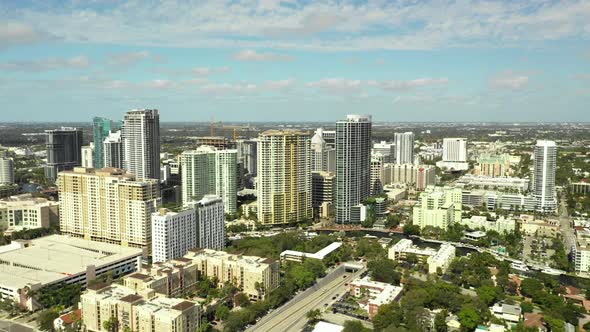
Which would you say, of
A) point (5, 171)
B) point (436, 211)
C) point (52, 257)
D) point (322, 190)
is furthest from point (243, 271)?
point (5, 171)

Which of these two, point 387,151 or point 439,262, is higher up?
point 387,151

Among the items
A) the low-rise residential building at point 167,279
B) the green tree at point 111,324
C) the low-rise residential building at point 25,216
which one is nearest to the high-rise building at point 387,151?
the low-rise residential building at point 25,216

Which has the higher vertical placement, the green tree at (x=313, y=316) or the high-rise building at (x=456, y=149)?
the high-rise building at (x=456, y=149)

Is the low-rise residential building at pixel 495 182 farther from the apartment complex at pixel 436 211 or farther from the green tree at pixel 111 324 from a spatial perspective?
the green tree at pixel 111 324

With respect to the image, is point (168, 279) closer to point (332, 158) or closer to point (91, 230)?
point (91, 230)

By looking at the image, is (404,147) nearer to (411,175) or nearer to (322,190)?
(411,175)

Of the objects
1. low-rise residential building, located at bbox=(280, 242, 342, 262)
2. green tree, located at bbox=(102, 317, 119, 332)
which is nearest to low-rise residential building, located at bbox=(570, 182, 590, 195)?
low-rise residential building, located at bbox=(280, 242, 342, 262)

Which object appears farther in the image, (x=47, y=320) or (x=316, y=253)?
(x=316, y=253)

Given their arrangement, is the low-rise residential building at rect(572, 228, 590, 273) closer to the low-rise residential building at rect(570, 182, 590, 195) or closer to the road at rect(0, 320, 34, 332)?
the low-rise residential building at rect(570, 182, 590, 195)
